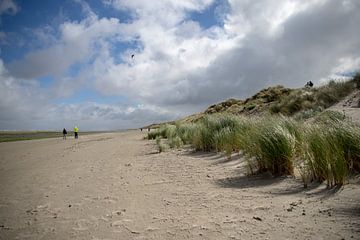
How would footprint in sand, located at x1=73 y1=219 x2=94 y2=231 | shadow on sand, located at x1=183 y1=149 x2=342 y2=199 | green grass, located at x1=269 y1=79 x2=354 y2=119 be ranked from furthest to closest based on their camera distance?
green grass, located at x1=269 y1=79 x2=354 y2=119, shadow on sand, located at x1=183 y1=149 x2=342 y2=199, footprint in sand, located at x1=73 y1=219 x2=94 y2=231

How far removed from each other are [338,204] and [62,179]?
6347mm

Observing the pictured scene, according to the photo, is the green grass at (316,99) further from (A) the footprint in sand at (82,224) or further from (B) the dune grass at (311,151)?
(A) the footprint in sand at (82,224)

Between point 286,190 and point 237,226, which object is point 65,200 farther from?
point 286,190

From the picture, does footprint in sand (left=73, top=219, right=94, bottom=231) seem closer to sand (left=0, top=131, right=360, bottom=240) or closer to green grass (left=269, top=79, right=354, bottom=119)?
sand (left=0, top=131, right=360, bottom=240)

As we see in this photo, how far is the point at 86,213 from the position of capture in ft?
13.8

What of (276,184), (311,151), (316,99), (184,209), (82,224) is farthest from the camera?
(316,99)

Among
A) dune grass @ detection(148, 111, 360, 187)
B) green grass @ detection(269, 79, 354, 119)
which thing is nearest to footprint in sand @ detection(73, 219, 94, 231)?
dune grass @ detection(148, 111, 360, 187)

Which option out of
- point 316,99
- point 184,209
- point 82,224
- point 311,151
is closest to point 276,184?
point 311,151

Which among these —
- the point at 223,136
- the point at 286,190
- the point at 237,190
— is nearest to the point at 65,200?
the point at 237,190

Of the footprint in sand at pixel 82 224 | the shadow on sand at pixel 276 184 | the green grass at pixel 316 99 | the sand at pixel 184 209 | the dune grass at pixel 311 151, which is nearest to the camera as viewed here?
the sand at pixel 184 209

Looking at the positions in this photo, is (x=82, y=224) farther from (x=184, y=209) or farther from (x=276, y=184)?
(x=276, y=184)

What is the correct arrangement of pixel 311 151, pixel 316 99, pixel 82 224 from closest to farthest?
pixel 82 224
pixel 311 151
pixel 316 99

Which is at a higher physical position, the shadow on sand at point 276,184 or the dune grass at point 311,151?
the dune grass at point 311,151

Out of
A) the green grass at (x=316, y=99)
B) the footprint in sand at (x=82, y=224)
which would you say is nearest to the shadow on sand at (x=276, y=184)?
the footprint in sand at (x=82, y=224)
